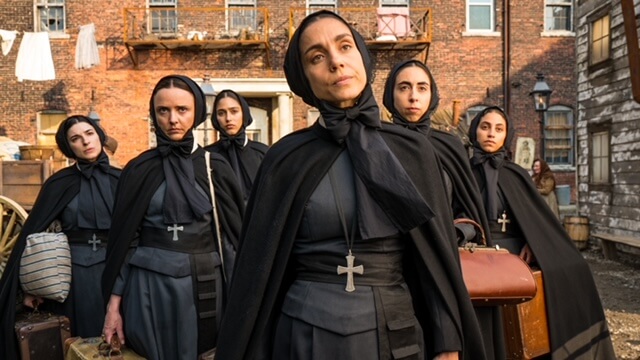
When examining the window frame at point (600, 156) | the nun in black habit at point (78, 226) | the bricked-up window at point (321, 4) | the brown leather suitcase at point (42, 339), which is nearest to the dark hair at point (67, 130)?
the nun in black habit at point (78, 226)

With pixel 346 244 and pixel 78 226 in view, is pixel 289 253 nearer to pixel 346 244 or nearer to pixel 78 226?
pixel 346 244

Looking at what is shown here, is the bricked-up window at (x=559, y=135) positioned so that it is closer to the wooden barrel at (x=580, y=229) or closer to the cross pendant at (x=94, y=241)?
the wooden barrel at (x=580, y=229)

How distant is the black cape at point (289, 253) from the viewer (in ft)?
6.91

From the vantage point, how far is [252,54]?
802 inches

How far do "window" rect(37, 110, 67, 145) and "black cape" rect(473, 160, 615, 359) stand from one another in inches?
732

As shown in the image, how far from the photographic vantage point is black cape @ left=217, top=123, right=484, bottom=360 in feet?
6.91

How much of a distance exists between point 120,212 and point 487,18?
19.7 meters

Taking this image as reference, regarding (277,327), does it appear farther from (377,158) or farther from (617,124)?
(617,124)

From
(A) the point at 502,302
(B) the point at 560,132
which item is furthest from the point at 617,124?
(A) the point at 502,302

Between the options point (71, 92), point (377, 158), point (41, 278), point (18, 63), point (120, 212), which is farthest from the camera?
point (71, 92)

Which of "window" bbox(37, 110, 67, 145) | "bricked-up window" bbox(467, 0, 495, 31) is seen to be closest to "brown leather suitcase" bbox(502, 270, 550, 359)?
"bricked-up window" bbox(467, 0, 495, 31)

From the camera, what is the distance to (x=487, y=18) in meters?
21.3

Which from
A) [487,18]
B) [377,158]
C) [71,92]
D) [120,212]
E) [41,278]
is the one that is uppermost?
[487,18]

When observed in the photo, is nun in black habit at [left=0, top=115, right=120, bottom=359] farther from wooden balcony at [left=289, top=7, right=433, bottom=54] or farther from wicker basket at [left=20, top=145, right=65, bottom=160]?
wooden balcony at [left=289, top=7, right=433, bottom=54]
